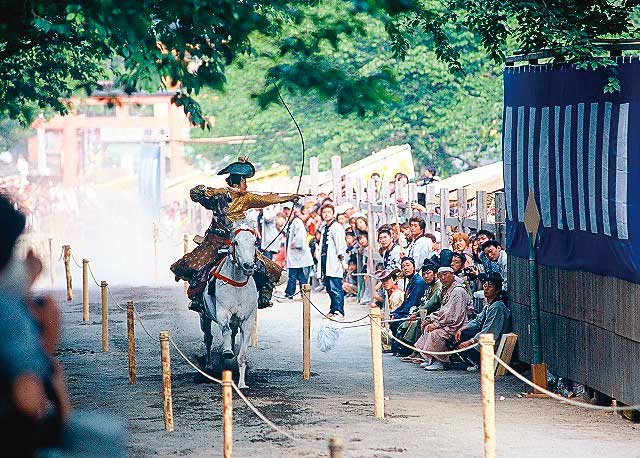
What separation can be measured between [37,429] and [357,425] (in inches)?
324

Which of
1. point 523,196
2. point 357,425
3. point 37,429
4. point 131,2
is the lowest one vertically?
point 357,425

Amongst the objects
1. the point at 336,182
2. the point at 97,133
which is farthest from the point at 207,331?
the point at 97,133

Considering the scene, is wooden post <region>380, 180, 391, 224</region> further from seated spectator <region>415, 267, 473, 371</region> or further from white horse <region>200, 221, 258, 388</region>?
white horse <region>200, 221, 258, 388</region>

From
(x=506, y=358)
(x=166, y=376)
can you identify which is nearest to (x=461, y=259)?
(x=506, y=358)

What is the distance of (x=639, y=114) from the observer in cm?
1309

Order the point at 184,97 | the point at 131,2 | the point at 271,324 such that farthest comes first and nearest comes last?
the point at 271,324 < the point at 184,97 < the point at 131,2

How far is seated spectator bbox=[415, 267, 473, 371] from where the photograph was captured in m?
17.9

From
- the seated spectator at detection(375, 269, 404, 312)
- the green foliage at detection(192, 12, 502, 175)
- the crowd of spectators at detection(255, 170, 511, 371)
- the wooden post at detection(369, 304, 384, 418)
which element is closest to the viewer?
the wooden post at detection(369, 304, 384, 418)

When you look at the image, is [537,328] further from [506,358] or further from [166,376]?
[166,376]

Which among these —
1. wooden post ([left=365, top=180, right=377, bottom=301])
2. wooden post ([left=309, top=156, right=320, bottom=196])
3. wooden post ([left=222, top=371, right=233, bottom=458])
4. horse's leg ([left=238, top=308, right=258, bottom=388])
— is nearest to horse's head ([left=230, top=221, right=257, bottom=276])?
horse's leg ([left=238, top=308, right=258, bottom=388])

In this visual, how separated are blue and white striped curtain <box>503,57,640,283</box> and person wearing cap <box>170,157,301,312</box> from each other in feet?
9.04

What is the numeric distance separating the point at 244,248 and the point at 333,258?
32.5 feet

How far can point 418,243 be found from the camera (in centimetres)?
2170

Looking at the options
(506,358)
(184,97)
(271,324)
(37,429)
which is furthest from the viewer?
(271,324)
